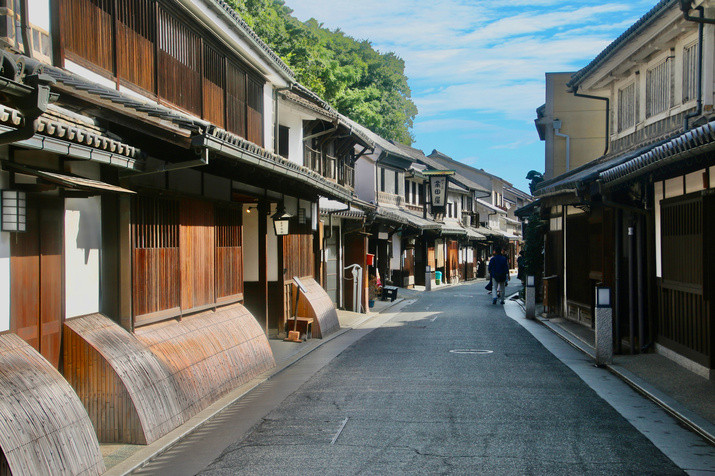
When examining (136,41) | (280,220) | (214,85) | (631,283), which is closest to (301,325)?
(280,220)

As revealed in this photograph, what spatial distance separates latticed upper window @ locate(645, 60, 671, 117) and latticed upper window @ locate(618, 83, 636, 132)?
40.1 inches

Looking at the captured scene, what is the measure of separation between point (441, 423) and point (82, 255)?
480 centimetres

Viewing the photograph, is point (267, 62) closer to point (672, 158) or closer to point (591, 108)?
point (672, 158)

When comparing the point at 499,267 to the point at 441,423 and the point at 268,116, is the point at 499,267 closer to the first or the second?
the point at 268,116

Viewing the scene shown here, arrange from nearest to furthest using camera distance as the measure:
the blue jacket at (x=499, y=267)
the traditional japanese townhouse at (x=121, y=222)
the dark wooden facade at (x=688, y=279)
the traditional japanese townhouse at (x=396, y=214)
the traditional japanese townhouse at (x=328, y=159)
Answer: the traditional japanese townhouse at (x=121, y=222) → the dark wooden facade at (x=688, y=279) → the traditional japanese townhouse at (x=328, y=159) → the blue jacket at (x=499, y=267) → the traditional japanese townhouse at (x=396, y=214)

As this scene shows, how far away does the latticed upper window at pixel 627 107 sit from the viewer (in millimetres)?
18163

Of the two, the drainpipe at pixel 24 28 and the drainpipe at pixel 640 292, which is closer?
the drainpipe at pixel 24 28

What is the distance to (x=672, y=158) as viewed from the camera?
9070 millimetres

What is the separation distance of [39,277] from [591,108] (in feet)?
90.9

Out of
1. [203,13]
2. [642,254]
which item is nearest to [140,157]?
[203,13]

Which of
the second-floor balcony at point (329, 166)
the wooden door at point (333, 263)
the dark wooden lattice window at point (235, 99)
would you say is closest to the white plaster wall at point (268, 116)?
the dark wooden lattice window at point (235, 99)

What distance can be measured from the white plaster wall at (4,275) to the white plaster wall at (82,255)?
42.1 inches

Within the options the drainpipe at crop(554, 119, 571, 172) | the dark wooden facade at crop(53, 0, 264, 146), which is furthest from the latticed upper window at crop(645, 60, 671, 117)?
the drainpipe at crop(554, 119, 571, 172)

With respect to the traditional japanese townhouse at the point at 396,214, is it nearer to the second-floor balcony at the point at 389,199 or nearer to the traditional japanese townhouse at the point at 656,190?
the second-floor balcony at the point at 389,199
